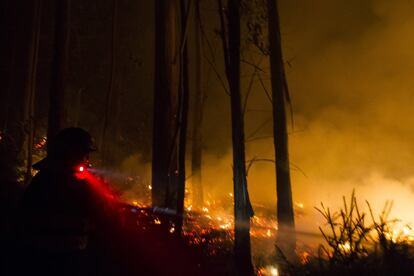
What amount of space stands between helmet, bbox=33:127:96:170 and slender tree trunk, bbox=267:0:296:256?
5396 millimetres

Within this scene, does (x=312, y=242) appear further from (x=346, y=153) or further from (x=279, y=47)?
(x=346, y=153)

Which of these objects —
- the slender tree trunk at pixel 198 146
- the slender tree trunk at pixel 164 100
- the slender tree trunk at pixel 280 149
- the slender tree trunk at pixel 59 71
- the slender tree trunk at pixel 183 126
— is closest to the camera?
the slender tree trunk at pixel 183 126

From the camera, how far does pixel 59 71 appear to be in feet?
35.4

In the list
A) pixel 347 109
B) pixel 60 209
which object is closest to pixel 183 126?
pixel 60 209

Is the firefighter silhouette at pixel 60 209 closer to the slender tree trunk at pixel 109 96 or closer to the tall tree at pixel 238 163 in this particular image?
the tall tree at pixel 238 163

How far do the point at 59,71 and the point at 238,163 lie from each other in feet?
24.4

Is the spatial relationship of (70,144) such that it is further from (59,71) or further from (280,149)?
(59,71)

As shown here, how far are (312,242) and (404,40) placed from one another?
33.2 ft

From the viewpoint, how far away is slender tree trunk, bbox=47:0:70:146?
10555mm

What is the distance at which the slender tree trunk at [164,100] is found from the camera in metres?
8.34

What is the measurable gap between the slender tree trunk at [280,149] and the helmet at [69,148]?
17.7 ft

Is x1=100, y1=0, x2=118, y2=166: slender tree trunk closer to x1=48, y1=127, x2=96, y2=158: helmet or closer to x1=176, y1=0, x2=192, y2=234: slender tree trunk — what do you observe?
x1=176, y1=0, x2=192, y2=234: slender tree trunk

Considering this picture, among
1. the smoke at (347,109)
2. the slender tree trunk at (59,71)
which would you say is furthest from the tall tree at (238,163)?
the smoke at (347,109)

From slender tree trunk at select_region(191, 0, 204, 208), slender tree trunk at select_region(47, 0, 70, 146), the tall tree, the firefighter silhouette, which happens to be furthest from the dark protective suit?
slender tree trunk at select_region(191, 0, 204, 208)
